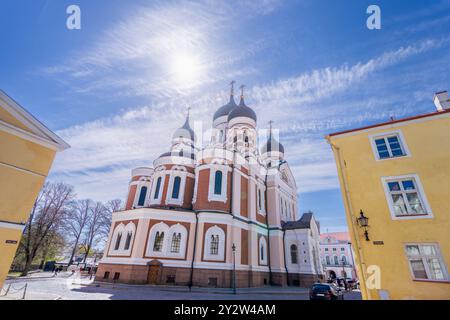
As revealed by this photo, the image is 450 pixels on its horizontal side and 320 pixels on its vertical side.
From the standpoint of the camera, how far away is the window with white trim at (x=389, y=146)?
1037 centimetres

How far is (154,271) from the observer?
1758cm

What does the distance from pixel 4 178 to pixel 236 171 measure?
700 inches

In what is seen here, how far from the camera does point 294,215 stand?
3172 centimetres

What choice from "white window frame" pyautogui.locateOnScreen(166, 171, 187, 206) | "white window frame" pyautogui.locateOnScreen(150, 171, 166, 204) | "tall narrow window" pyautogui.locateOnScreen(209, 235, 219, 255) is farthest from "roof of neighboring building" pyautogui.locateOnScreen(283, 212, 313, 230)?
"white window frame" pyautogui.locateOnScreen(150, 171, 166, 204)

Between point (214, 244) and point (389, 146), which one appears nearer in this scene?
point (389, 146)

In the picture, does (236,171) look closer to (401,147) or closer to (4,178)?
(401,147)

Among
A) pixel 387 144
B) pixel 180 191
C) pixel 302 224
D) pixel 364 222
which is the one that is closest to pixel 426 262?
pixel 364 222

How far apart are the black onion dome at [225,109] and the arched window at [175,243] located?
21.2m

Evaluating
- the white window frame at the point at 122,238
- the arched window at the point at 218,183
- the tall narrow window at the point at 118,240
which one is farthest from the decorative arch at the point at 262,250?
the tall narrow window at the point at 118,240

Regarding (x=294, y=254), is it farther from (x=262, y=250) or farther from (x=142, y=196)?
(x=142, y=196)

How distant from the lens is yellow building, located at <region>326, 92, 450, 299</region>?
8.31m

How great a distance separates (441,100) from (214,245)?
716 inches
